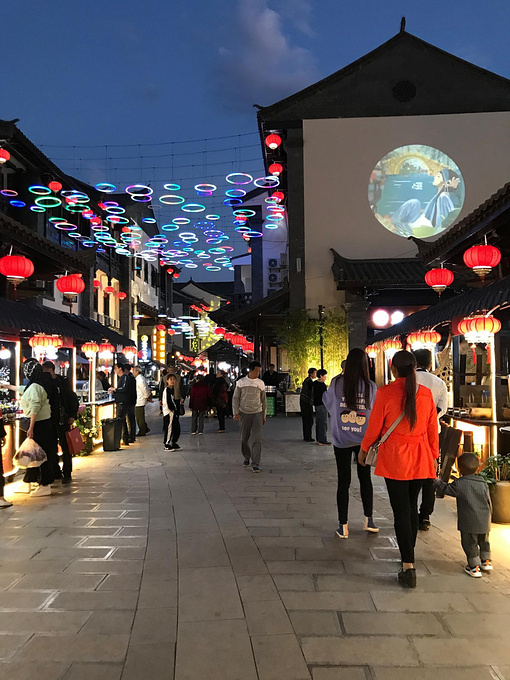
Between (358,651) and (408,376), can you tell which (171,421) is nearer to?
(408,376)

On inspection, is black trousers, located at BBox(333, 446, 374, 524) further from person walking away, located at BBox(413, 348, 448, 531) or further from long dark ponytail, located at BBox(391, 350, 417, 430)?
long dark ponytail, located at BBox(391, 350, 417, 430)

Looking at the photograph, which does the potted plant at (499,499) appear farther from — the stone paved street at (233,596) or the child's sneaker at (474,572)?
the child's sneaker at (474,572)

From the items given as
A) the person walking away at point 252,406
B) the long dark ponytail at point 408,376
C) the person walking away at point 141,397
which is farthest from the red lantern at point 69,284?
the long dark ponytail at point 408,376

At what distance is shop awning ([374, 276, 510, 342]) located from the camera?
24.6ft

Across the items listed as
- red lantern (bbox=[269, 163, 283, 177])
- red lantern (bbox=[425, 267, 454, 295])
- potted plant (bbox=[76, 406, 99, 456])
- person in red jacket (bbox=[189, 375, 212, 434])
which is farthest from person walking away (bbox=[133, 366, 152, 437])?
red lantern (bbox=[269, 163, 283, 177])

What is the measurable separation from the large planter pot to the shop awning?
2.18 m

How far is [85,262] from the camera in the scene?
13203 mm

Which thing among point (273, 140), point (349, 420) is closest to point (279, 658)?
point (349, 420)

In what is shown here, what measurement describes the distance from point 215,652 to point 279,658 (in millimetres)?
388

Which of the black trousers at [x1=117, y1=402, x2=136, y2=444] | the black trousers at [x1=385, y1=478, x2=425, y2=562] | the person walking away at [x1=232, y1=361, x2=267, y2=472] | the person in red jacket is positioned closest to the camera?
the black trousers at [x1=385, y1=478, x2=425, y2=562]

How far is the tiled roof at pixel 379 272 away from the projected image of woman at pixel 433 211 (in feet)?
5.98

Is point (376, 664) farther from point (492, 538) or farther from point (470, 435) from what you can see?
point (470, 435)

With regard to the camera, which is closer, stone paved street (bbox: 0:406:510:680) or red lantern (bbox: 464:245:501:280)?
stone paved street (bbox: 0:406:510:680)

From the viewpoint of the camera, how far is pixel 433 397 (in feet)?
20.9
